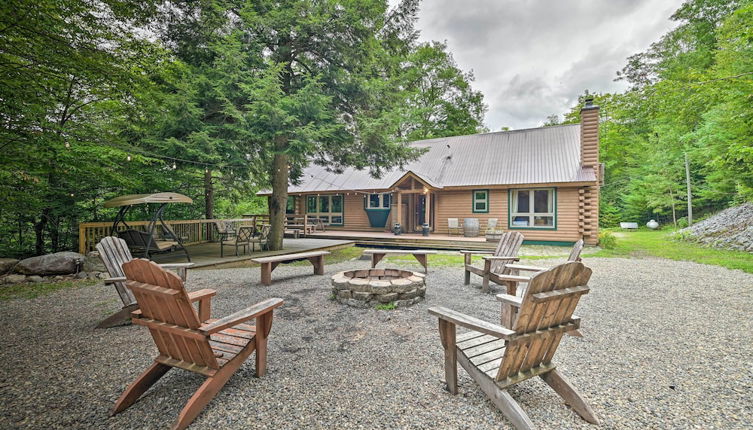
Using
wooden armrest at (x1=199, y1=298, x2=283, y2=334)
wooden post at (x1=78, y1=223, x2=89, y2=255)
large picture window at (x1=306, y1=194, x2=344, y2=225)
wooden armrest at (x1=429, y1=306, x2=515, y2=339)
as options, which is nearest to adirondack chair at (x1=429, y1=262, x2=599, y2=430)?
wooden armrest at (x1=429, y1=306, x2=515, y2=339)

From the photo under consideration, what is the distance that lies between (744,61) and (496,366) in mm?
11980

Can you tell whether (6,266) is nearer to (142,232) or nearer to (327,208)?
(142,232)

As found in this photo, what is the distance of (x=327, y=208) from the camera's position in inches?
652

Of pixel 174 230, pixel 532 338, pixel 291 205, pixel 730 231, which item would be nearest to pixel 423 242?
pixel 174 230

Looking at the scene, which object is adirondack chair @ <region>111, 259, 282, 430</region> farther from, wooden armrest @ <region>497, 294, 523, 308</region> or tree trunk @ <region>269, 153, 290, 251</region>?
tree trunk @ <region>269, 153, 290, 251</region>

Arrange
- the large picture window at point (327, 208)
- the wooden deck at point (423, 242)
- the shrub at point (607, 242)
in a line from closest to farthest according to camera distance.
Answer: the wooden deck at point (423, 242) < the shrub at point (607, 242) < the large picture window at point (327, 208)

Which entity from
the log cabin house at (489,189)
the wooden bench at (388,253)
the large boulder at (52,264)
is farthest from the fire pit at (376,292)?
the log cabin house at (489,189)

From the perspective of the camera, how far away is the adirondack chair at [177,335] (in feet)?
6.05

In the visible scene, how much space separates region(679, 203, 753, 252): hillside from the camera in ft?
31.6

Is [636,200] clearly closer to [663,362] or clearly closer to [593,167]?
[593,167]

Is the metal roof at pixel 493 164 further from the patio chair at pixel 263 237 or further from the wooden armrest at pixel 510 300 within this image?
the wooden armrest at pixel 510 300

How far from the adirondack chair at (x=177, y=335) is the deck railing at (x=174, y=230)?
6.86 meters

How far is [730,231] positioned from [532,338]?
14875 mm

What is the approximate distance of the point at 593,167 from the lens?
38.2ft
